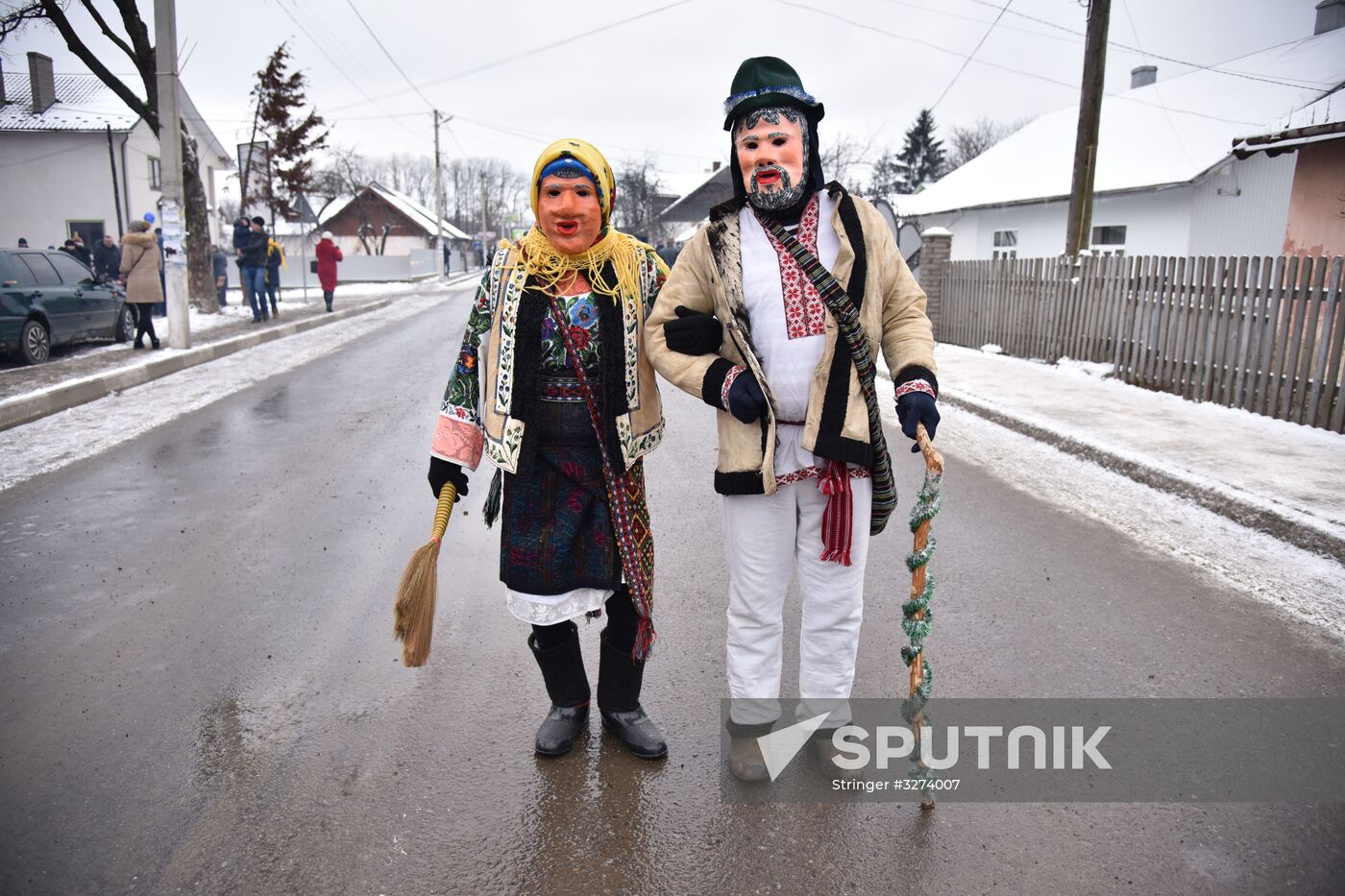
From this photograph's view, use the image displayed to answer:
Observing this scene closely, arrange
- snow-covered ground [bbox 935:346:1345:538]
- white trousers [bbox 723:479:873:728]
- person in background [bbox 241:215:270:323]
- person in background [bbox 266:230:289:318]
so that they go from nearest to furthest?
1. white trousers [bbox 723:479:873:728]
2. snow-covered ground [bbox 935:346:1345:538]
3. person in background [bbox 241:215:270:323]
4. person in background [bbox 266:230:289:318]

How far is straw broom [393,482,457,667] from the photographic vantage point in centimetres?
258

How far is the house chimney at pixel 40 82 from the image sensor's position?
32.4m

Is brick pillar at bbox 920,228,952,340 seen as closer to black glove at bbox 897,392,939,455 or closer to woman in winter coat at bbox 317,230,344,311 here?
black glove at bbox 897,392,939,455

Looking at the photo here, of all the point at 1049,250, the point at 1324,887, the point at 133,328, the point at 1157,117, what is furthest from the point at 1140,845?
the point at 1157,117

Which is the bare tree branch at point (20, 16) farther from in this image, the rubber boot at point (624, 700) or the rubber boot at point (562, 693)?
the rubber boot at point (624, 700)

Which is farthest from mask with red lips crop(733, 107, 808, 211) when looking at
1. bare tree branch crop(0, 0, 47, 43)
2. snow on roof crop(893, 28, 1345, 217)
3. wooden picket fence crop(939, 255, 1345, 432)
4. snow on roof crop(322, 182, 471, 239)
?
snow on roof crop(322, 182, 471, 239)

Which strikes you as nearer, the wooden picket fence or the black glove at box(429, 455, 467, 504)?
the black glove at box(429, 455, 467, 504)

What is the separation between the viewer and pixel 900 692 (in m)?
3.12

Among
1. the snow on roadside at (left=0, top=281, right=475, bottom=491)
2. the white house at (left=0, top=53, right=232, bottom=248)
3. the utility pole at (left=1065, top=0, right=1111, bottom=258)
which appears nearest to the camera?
the snow on roadside at (left=0, top=281, right=475, bottom=491)

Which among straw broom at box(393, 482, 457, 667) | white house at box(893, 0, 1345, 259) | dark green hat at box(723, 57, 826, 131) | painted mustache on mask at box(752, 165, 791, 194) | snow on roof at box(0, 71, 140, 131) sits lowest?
straw broom at box(393, 482, 457, 667)

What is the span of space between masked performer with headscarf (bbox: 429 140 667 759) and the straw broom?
0.21 meters

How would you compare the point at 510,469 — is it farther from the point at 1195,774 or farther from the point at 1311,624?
the point at 1311,624

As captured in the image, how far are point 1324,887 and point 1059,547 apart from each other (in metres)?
2.67

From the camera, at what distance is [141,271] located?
12.3m
